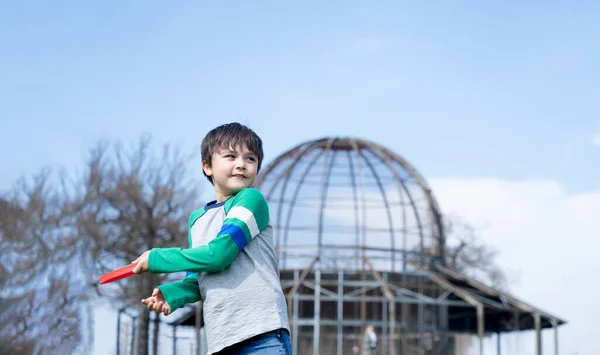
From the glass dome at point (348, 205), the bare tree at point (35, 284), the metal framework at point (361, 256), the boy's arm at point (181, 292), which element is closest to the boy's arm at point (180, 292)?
the boy's arm at point (181, 292)

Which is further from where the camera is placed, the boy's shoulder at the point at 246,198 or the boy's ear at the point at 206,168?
the boy's ear at the point at 206,168

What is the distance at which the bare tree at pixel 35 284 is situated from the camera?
37.8 feet

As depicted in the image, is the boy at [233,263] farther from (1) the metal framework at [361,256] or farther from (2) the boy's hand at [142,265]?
(1) the metal framework at [361,256]

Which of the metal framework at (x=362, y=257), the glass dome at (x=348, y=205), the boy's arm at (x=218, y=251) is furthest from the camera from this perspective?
the glass dome at (x=348, y=205)

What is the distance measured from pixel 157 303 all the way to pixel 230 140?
670mm

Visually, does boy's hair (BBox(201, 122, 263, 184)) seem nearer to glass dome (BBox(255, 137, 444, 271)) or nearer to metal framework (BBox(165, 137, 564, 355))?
metal framework (BBox(165, 137, 564, 355))

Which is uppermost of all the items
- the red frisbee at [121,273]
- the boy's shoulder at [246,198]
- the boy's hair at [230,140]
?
the boy's hair at [230,140]

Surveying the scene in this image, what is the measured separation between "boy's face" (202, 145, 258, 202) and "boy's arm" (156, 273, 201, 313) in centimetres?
39

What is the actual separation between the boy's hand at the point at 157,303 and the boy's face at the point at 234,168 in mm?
466

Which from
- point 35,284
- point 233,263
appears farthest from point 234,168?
point 35,284

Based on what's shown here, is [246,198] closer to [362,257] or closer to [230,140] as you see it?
[230,140]

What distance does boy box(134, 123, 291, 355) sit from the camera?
3283mm

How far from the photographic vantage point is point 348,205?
24625mm

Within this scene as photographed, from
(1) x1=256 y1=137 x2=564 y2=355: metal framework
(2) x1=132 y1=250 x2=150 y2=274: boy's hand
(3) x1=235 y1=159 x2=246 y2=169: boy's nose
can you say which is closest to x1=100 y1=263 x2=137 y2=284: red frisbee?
(2) x1=132 y1=250 x2=150 y2=274: boy's hand
